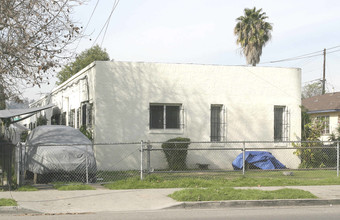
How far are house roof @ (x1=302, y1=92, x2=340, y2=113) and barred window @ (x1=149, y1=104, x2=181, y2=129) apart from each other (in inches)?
520

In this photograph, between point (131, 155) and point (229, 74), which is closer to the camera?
point (131, 155)

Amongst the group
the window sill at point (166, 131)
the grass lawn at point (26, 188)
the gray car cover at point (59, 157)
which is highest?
the window sill at point (166, 131)

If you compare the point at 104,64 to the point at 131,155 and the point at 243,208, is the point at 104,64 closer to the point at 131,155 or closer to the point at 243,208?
the point at 131,155

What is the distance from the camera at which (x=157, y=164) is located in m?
18.5

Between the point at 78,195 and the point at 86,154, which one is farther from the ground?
the point at 86,154

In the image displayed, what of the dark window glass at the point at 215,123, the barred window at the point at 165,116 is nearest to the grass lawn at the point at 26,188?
the barred window at the point at 165,116

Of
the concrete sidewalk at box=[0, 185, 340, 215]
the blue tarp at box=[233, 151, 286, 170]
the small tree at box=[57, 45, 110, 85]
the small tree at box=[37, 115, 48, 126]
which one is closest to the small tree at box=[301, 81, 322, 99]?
the small tree at box=[57, 45, 110, 85]

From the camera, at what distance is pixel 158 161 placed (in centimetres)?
1852

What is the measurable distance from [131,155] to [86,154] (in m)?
4.50

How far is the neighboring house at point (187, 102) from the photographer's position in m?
18.1

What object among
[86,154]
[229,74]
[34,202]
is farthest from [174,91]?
[34,202]

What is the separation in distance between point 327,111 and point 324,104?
6.83 ft

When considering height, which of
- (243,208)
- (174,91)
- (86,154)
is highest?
(174,91)

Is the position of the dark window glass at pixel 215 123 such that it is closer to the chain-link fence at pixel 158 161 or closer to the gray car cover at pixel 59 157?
the chain-link fence at pixel 158 161
